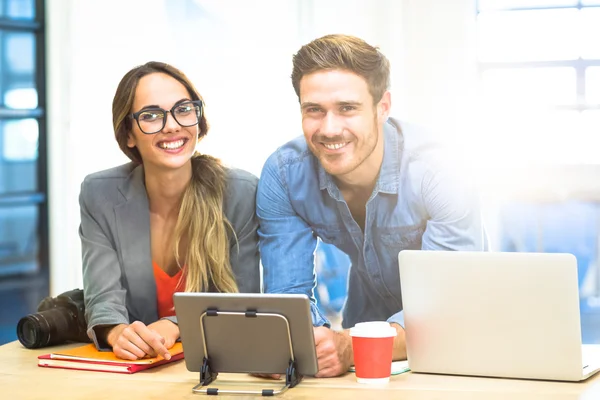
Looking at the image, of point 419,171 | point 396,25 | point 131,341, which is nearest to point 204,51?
point 396,25

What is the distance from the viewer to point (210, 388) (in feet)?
6.00

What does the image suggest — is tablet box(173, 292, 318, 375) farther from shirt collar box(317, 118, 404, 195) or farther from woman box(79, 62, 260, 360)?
shirt collar box(317, 118, 404, 195)

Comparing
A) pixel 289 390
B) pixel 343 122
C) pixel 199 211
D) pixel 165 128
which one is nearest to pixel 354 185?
pixel 343 122

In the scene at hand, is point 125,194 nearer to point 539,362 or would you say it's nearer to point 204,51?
point 204,51

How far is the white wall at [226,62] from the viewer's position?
113 inches

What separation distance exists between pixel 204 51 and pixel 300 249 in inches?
40.9

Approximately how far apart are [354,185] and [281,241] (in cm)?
34

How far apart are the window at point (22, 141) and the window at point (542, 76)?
2.10m

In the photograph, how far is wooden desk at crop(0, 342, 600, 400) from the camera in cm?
174

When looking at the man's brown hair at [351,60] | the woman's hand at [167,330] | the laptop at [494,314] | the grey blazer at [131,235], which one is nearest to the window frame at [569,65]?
the man's brown hair at [351,60]

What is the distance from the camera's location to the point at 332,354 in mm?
1965

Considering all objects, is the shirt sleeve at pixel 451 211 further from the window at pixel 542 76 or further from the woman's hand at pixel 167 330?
the woman's hand at pixel 167 330

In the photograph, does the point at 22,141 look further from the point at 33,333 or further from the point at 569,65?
the point at 569,65

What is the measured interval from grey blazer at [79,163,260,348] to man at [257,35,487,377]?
5 centimetres
